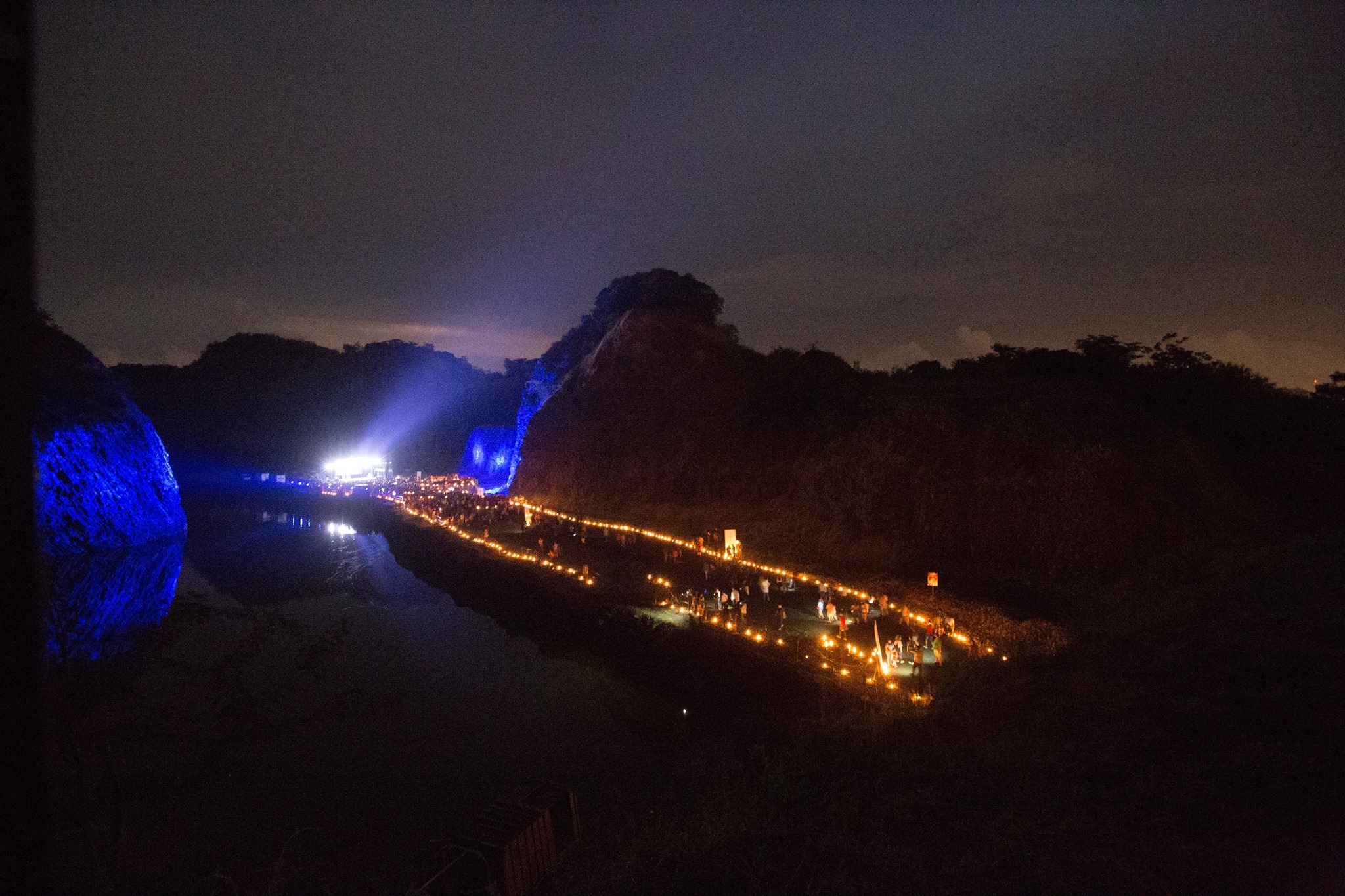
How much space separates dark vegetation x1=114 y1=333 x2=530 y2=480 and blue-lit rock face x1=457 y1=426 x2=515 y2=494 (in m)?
14.1

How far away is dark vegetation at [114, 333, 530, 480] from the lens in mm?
80938

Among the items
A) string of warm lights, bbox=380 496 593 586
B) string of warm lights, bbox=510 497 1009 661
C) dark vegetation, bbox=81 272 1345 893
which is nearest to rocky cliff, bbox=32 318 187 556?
string of warm lights, bbox=380 496 593 586

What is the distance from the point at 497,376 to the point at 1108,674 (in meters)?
97.4

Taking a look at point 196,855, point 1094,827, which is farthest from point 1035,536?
point 196,855

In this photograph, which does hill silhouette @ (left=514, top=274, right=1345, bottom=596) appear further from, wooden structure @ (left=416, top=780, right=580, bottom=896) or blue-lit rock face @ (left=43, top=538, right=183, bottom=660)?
blue-lit rock face @ (left=43, top=538, right=183, bottom=660)

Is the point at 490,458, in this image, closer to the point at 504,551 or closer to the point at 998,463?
the point at 504,551

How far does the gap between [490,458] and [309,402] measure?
2360 inches

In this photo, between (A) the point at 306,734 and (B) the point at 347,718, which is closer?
(A) the point at 306,734

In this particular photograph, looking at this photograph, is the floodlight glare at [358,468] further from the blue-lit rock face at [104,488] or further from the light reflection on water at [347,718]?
the light reflection on water at [347,718]

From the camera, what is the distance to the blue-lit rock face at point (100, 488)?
77.8 feet

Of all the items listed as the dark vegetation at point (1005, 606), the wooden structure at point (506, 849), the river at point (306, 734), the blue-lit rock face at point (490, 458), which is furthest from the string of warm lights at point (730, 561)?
the blue-lit rock face at point (490, 458)

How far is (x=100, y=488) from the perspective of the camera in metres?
30.1

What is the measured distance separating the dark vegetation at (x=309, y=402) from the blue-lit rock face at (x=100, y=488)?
114 ft

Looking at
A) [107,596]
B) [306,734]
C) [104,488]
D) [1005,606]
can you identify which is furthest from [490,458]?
[1005,606]
